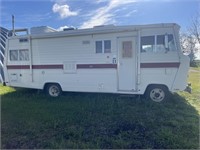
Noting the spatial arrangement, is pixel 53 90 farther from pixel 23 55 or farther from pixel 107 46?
pixel 107 46

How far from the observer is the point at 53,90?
27.2 ft

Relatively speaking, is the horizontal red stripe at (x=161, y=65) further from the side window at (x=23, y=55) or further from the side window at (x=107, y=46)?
the side window at (x=23, y=55)

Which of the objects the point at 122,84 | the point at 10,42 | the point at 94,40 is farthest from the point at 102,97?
the point at 10,42

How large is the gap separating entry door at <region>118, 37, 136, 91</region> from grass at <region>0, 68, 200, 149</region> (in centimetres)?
67

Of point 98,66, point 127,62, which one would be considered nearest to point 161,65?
point 127,62

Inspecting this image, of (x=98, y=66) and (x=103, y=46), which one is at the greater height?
(x=103, y=46)

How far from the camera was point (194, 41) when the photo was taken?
105 feet

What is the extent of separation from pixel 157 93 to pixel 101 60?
2.39 meters

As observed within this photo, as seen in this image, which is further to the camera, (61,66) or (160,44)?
(61,66)

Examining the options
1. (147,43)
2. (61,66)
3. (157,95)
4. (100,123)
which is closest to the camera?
(100,123)

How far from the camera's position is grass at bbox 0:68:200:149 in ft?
13.1

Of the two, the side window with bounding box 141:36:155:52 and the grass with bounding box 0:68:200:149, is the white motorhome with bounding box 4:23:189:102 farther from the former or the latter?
the grass with bounding box 0:68:200:149

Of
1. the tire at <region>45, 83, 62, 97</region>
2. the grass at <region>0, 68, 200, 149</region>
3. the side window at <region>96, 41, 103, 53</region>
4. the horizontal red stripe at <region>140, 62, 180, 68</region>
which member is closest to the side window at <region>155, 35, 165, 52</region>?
the horizontal red stripe at <region>140, 62, 180, 68</region>

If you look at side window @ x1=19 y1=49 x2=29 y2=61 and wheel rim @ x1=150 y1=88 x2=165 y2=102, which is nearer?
wheel rim @ x1=150 y1=88 x2=165 y2=102
